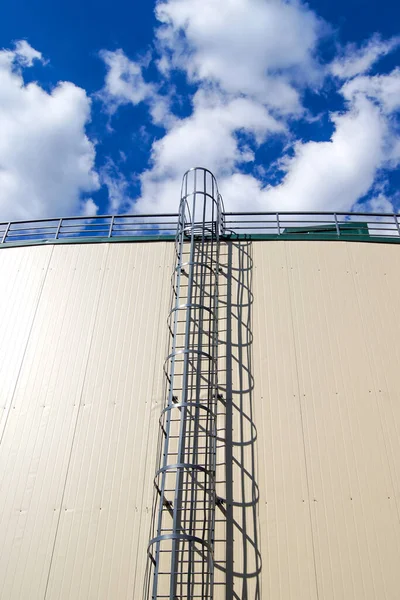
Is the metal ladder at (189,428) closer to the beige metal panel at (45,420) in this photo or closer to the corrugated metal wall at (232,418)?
the corrugated metal wall at (232,418)

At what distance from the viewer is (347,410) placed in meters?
7.67

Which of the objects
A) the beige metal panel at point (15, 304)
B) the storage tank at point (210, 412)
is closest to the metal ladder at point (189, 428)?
the storage tank at point (210, 412)

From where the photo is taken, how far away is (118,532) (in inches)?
267

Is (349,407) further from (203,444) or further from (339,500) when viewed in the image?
(203,444)

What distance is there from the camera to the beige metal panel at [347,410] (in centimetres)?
641

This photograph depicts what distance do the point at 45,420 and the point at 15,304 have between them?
2.75 meters

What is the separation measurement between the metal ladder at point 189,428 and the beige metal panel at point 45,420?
64.7 inches

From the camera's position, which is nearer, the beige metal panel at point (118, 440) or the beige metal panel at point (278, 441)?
the beige metal panel at point (278, 441)

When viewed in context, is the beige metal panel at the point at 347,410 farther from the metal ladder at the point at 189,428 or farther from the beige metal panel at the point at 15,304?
the beige metal panel at the point at 15,304

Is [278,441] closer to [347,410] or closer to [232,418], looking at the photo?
[232,418]

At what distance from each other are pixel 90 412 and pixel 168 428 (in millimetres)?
1529

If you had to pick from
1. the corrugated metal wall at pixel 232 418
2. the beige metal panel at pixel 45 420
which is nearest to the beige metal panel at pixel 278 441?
the corrugated metal wall at pixel 232 418

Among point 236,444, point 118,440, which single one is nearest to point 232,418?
point 236,444

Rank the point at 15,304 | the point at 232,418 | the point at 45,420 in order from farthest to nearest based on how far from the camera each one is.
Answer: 1. the point at 15,304
2. the point at 45,420
3. the point at 232,418
